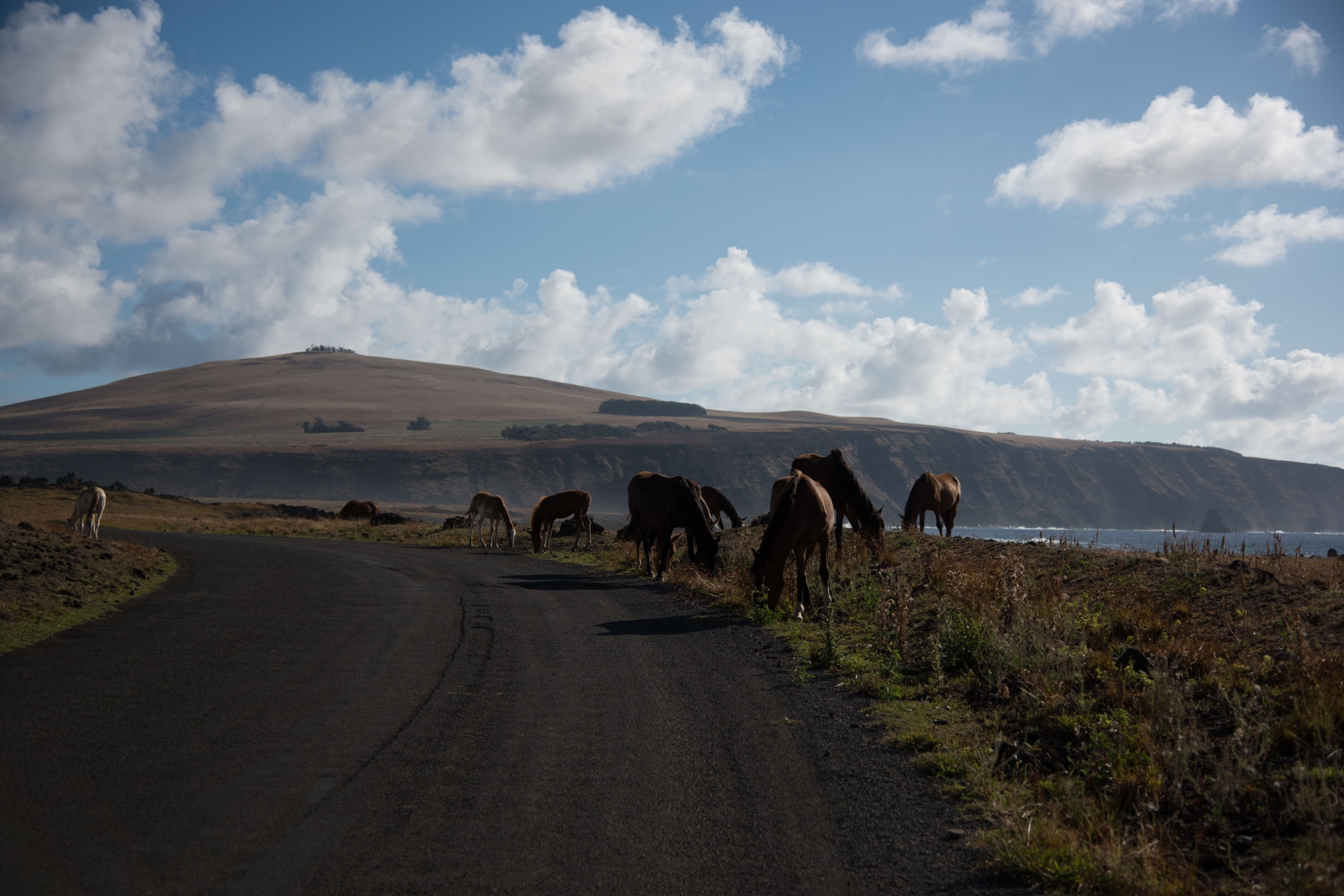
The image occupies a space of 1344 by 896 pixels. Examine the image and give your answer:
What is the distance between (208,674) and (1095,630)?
357 inches

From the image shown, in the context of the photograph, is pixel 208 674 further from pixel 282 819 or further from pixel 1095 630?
pixel 1095 630

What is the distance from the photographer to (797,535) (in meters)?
13.0

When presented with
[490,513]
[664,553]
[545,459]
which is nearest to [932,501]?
[664,553]

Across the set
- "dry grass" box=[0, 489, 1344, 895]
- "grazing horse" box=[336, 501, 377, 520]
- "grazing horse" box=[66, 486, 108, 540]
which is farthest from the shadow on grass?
"grazing horse" box=[336, 501, 377, 520]

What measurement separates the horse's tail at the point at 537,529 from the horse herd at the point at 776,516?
0.03 metres

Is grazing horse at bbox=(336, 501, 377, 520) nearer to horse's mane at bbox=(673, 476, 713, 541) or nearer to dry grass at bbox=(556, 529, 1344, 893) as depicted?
horse's mane at bbox=(673, 476, 713, 541)

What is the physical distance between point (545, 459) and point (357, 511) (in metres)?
91.4

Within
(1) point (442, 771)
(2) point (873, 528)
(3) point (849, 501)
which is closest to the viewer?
(1) point (442, 771)

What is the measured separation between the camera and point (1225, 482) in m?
179

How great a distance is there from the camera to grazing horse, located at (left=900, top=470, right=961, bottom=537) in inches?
850

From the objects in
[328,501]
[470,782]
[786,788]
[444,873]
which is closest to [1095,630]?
[786,788]

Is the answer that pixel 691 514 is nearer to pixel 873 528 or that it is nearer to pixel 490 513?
pixel 873 528

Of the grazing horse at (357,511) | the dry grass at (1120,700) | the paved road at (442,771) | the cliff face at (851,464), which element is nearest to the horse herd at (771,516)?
the dry grass at (1120,700)

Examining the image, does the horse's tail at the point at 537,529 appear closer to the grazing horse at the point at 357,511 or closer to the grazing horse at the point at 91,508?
the grazing horse at the point at 91,508
